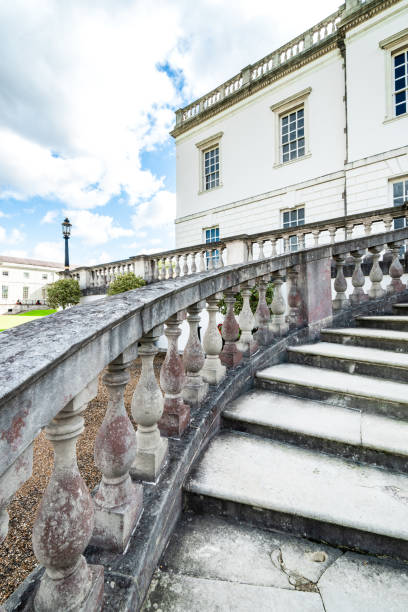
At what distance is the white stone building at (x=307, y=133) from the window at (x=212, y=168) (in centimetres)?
5

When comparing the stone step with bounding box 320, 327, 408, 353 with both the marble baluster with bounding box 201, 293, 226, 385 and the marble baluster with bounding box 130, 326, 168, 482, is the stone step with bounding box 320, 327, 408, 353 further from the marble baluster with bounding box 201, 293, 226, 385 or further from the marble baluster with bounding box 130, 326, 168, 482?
the marble baluster with bounding box 130, 326, 168, 482

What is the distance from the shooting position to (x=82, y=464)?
9.02 ft

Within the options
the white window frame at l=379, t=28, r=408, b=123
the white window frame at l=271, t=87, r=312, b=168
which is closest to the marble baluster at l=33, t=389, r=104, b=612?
the white window frame at l=379, t=28, r=408, b=123

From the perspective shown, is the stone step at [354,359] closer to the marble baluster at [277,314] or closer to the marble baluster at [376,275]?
the marble baluster at [277,314]

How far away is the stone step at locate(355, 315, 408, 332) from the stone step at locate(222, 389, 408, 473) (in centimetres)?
169

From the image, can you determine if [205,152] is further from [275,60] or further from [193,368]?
[193,368]

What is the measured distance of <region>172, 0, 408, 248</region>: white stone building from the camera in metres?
8.41

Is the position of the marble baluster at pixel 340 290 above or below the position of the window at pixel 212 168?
below

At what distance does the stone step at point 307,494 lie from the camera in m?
1.34

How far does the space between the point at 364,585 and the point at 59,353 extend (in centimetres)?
148

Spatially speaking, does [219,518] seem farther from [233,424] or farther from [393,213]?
[393,213]

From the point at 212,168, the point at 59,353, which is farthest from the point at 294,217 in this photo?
the point at 59,353

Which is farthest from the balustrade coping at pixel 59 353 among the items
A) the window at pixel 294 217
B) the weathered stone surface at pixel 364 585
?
the window at pixel 294 217

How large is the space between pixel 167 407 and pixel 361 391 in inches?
58.9
